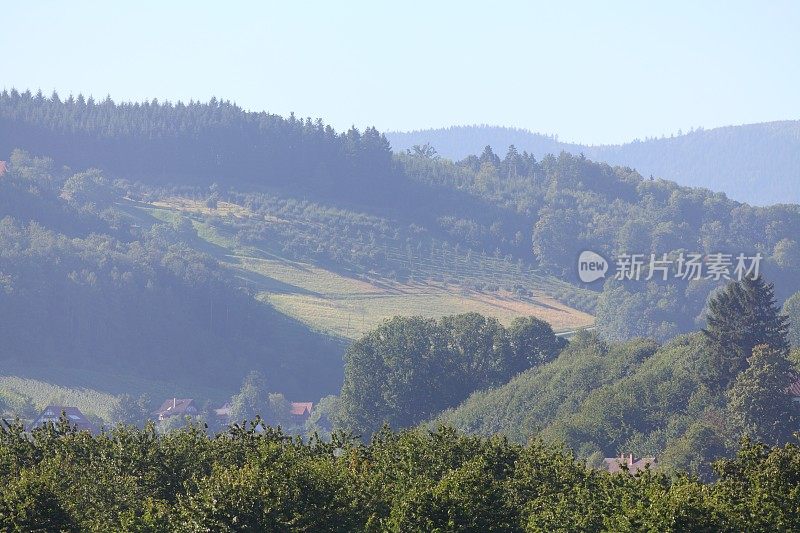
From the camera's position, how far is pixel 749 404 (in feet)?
350

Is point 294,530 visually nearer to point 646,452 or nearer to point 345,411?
point 646,452

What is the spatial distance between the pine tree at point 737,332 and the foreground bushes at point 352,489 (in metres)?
64.1

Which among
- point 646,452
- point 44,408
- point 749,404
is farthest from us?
point 44,408

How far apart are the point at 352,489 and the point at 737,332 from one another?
→ 75772 mm

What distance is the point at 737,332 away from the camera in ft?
391

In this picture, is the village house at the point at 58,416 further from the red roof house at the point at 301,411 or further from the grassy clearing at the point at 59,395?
the red roof house at the point at 301,411

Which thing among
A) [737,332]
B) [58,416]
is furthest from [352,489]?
[58,416]

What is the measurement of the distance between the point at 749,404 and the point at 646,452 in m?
11.5

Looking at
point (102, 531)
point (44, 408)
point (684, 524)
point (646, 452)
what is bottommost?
point (44, 408)

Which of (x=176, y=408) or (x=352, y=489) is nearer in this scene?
(x=352, y=489)

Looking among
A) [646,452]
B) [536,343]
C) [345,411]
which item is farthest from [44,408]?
[646,452]

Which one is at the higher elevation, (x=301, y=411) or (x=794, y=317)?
(x=794, y=317)

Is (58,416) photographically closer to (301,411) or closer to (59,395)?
(59,395)

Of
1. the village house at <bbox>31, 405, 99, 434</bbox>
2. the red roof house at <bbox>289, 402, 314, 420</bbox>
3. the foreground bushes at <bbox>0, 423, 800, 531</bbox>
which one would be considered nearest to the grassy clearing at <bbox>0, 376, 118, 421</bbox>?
the village house at <bbox>31, 405, 99, 434</bbox>
